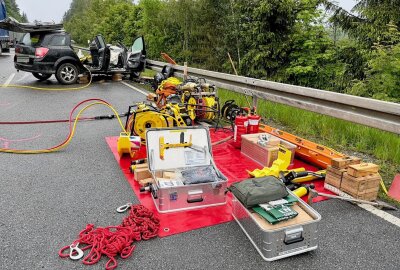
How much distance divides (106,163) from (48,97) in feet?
19.8

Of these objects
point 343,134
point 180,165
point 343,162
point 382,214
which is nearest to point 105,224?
point 180,165

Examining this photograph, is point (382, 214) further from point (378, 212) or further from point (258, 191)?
point (258, 191)

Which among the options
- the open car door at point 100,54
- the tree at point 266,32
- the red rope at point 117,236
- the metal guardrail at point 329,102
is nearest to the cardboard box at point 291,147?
the metal guardrail at point 329,102

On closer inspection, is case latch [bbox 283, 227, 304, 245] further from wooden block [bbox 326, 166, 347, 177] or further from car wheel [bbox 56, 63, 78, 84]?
car wheel [bbox 56, 63, 78, 84]

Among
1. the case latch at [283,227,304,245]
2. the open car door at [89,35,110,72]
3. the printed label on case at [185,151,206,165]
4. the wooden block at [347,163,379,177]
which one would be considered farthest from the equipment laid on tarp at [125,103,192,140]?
the open car door at [89,35,110,72]

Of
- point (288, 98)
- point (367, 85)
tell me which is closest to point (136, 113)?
point (288, 98)

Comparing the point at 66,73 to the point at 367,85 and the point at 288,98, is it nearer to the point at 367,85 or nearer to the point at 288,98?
the point at 288,98

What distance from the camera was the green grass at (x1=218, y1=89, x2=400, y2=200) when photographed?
486 cm

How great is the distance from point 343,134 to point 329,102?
31.7 inches

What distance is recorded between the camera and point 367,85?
31.0 feet

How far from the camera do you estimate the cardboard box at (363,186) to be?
3643 mm

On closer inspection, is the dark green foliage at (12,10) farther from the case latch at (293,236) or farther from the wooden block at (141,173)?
the case latch at (293,236)

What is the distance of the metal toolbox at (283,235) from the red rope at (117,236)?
94 cm

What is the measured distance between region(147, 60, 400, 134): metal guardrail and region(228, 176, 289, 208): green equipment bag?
2.17m
